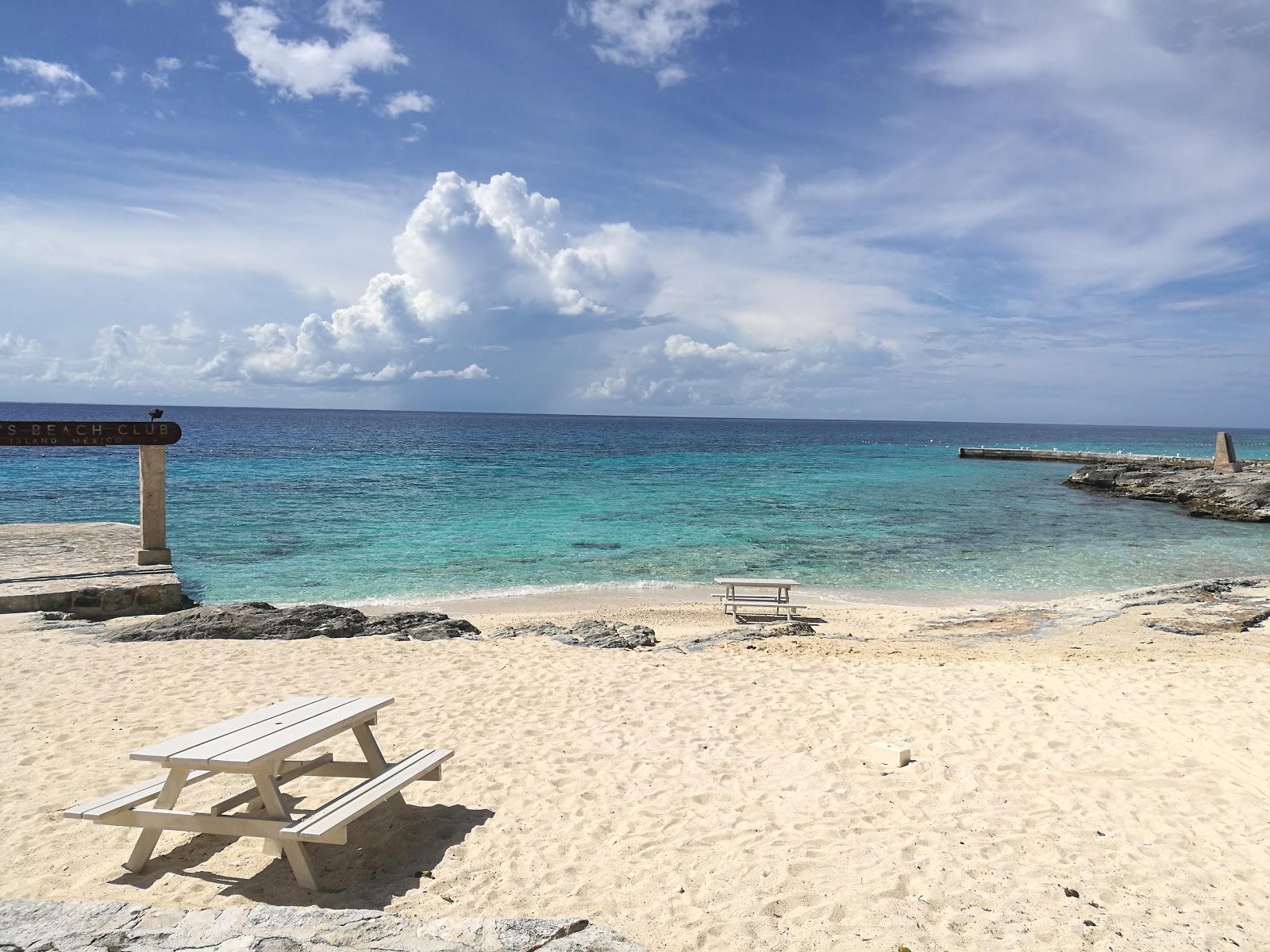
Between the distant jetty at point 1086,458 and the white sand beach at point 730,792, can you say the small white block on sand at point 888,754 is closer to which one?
the white sand beach at point 730,792

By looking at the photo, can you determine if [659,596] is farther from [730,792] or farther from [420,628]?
[730,792]

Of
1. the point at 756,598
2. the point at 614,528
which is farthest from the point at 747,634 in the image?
the point at 614,528

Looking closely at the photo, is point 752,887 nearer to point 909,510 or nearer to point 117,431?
point 117,431

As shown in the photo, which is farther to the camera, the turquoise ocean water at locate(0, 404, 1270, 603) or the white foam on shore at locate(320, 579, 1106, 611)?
the turquoise ocean water at locate(0, 404, 1270, 603)

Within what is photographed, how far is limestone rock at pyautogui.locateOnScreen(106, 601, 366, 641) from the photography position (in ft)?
31.4

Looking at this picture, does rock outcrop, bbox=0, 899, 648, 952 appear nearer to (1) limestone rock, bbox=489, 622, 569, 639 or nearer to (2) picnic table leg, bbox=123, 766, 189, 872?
(2) picnic table leg, bbox=123, 766, 189, 872

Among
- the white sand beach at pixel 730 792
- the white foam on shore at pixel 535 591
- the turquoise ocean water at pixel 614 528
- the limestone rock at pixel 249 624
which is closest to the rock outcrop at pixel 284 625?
the limestone rock at pixel 249 624

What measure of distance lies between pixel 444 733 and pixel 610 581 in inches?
400

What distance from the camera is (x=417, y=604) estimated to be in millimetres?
14219

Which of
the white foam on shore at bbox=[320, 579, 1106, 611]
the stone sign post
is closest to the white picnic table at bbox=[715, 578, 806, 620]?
the white foam on shore at bbox=[320, 579, 1106, 611]

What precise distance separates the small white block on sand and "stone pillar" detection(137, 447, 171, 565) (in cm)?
1259

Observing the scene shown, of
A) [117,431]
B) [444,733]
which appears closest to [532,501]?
[117,431]

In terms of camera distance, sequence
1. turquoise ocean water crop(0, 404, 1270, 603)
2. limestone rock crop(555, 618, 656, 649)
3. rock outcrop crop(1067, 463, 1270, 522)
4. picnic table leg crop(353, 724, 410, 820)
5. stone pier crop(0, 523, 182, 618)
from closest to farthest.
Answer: picnic table leg crop(353, 724, 410, 820), limestone rock crop(555, 618, 656, 649), stone pier crop(0, 523, 182, 618), turquoise ocean water crop(0, 404, 1270, 603), rock outcrop crop(1067, 463, 1270, 522)

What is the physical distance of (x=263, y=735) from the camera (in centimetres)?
417
